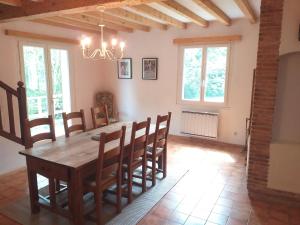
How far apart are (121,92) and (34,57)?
2.31 meters

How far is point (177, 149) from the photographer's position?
472 centimetres

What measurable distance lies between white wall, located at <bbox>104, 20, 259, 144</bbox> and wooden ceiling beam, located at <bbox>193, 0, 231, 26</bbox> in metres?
0.48

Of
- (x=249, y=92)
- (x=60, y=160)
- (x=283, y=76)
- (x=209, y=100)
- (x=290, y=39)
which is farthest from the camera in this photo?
(x=209, y=100)

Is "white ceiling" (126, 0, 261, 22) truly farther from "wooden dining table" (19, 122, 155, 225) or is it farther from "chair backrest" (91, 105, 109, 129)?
"wooden dining table" (19, 122, 155, 225)

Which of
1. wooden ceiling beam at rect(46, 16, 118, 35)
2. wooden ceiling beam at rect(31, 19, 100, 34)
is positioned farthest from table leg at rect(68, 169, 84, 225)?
wooden ceiling beam at rect(31, 19, 100, 34)

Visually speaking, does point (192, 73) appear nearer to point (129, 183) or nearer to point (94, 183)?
point (129, 183)

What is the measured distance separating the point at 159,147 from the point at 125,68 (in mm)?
3098

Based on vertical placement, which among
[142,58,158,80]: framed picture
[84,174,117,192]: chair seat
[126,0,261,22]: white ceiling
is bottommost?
[84,174,117,192]: chair seat

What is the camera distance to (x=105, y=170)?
2.29 meters

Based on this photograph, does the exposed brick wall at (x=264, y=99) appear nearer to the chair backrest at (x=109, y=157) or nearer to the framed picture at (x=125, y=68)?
the chair backrest at (x=109, y=157)

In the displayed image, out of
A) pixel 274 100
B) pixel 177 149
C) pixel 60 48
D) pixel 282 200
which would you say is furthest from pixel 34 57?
pixel 282 200

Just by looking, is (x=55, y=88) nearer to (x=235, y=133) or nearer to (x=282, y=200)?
(x=235, y=133)

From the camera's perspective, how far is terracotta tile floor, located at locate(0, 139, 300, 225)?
8.17 feet

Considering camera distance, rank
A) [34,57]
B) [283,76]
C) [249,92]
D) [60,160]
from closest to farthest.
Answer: [60,160]
[283,76]
[34,57]
[249,92]
